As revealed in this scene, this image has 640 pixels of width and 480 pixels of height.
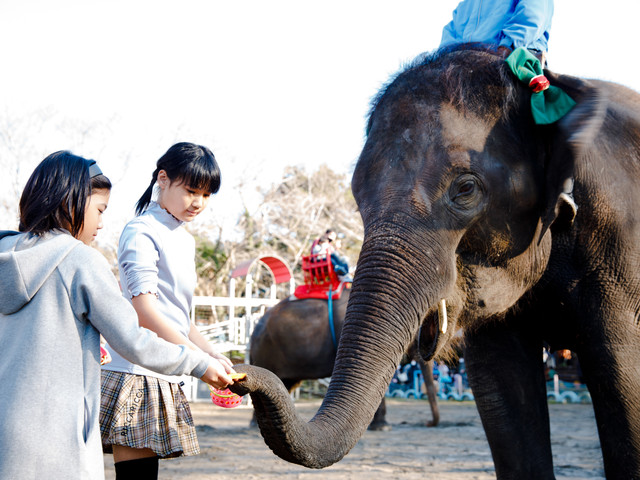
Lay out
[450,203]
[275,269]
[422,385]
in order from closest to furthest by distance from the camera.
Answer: [450,203]
[275,269]
[422,385]

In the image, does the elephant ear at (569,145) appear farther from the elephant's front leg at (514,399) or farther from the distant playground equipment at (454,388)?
the distant playground equipment at (454,388)

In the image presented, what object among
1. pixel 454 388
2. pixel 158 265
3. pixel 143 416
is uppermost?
pixel 158 265

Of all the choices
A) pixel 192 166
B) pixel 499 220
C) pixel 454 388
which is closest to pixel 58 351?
pixel 192 166

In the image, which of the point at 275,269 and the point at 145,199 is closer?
the point at 145,199

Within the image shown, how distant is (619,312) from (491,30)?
1.48 m

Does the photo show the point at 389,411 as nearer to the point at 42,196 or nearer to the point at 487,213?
the point at 487,213

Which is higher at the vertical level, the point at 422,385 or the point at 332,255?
the point at 332,255

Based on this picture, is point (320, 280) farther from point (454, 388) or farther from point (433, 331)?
point (454, 388)

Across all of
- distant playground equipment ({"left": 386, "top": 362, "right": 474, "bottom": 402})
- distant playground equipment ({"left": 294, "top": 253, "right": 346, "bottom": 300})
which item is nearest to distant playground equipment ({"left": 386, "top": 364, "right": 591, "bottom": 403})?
distant playground equipment ({"left": 386, "top": 362, "right": 474, "bottom": 402})

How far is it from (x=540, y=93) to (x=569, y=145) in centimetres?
28

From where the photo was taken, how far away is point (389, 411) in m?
13.3

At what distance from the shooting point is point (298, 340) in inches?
361

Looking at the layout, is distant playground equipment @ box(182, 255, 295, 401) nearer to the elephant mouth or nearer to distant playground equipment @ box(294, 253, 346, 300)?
distant playground equipment @ box(294, 253, 346, 300)

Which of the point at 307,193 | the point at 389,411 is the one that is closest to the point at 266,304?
the point at 389,411
